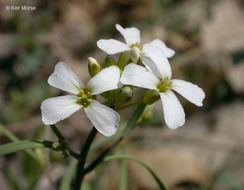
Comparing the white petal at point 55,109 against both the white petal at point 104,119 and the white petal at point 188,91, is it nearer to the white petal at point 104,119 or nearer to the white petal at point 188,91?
the white petal at point 104,119

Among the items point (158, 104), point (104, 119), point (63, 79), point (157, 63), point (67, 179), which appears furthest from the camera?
point (158, 104)

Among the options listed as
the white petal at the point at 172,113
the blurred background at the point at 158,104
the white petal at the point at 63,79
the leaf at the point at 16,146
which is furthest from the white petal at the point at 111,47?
the blurred background at the point at 158,104

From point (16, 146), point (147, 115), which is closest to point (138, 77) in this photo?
point (147, 115)

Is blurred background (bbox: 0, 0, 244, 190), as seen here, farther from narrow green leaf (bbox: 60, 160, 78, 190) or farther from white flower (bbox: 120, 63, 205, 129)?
white flower (bbox: 120, 63, 205, 129)

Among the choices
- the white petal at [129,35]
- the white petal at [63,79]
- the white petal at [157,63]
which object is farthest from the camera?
the white petal at [129,35]

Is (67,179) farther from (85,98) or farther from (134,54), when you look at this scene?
(134,54)

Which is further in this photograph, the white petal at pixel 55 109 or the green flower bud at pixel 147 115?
the green flower bud at pixel 147 115
